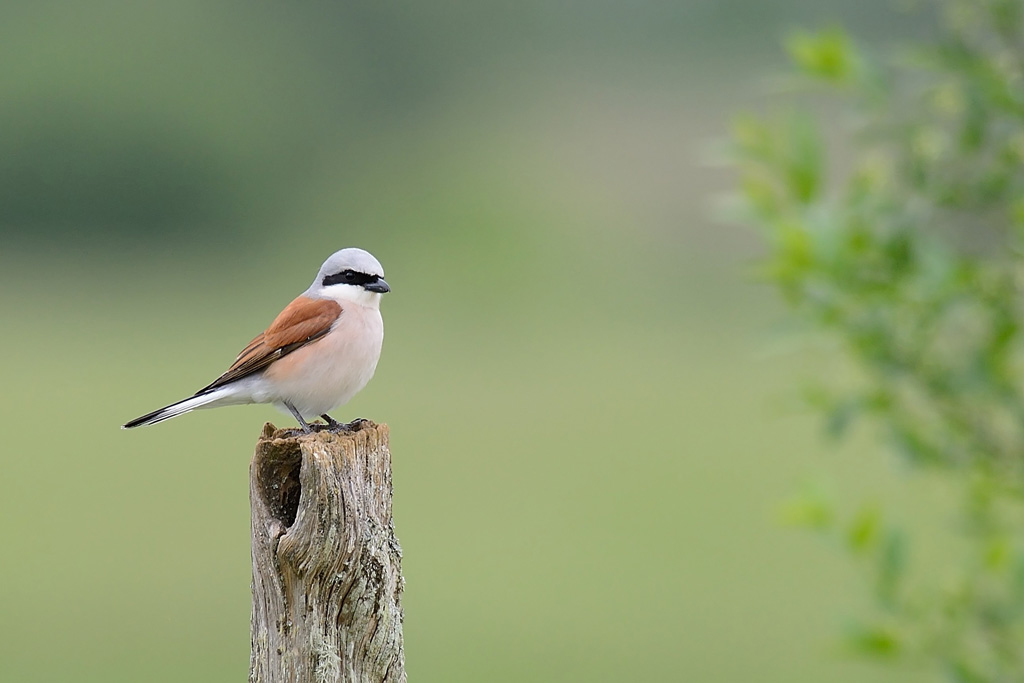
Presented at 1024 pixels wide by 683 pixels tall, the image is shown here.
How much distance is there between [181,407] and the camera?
395cm

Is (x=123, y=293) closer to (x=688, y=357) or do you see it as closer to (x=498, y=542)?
(x=688, y=357)

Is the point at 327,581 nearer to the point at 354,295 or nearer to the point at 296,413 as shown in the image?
the point at 296,413

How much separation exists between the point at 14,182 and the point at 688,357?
1708 cm

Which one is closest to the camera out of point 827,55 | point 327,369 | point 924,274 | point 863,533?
point 924,274

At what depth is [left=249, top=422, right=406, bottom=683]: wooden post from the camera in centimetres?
284

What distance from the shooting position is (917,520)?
47.1ft

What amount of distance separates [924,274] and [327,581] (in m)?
1.68

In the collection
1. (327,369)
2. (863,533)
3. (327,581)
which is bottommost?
(327,581)

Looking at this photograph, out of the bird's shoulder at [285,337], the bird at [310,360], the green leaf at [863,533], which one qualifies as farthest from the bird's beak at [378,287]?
the green leaf at [863,533]

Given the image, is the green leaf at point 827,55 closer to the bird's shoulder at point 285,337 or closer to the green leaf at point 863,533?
the green leaf at point 863,533

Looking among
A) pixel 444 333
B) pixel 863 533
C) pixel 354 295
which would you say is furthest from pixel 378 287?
pixel 444 333

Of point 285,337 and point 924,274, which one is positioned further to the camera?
point 285,337

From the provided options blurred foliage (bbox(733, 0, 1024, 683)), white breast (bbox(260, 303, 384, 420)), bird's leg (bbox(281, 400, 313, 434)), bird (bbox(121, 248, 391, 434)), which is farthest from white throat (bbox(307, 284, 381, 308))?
blurred foliage (bbox(733, 0, 1024, 683))

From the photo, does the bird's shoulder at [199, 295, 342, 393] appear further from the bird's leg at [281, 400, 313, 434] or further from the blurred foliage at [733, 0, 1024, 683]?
the blurred foliage at [733, 0, 1024, 683]
